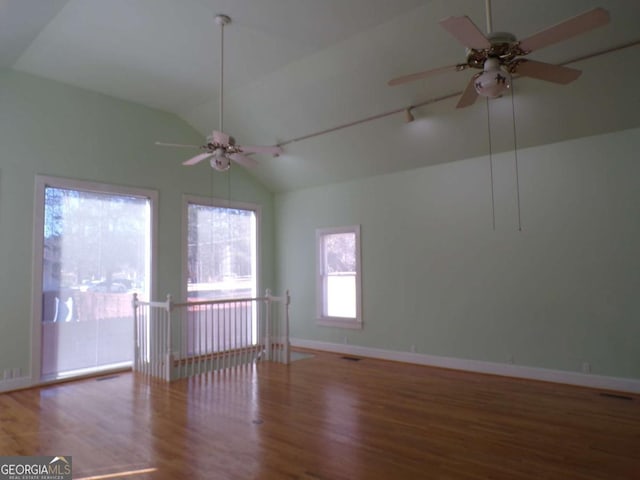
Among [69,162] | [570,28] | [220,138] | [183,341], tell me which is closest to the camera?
[570,28]

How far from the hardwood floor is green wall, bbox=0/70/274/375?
1326 mm

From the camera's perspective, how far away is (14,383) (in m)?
5.13

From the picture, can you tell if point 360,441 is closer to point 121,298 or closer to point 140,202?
point 121,298

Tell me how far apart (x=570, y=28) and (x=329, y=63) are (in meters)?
3.18

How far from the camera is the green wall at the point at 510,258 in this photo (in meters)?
4.83

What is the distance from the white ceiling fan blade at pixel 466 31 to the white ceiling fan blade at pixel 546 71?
1.31 feet

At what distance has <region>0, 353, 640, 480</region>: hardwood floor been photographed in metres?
2.98

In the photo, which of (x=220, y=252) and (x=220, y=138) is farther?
(x=220, y=252)

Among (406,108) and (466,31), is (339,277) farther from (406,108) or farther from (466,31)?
(466,31)

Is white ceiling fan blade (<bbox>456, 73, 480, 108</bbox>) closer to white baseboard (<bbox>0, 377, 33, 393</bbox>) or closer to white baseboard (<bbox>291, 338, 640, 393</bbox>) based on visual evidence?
white baseboard (<bbox>291, 338, 640, 393</bbox>)

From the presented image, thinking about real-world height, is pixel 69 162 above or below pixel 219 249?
above

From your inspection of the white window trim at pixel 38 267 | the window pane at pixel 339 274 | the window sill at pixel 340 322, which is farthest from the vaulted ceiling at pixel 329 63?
the window sill at pixel 340 322

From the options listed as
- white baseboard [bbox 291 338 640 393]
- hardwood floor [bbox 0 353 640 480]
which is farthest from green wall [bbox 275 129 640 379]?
hardwood floor [bbox 0 353 640 480]

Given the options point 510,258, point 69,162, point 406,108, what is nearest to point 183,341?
point 69,162
